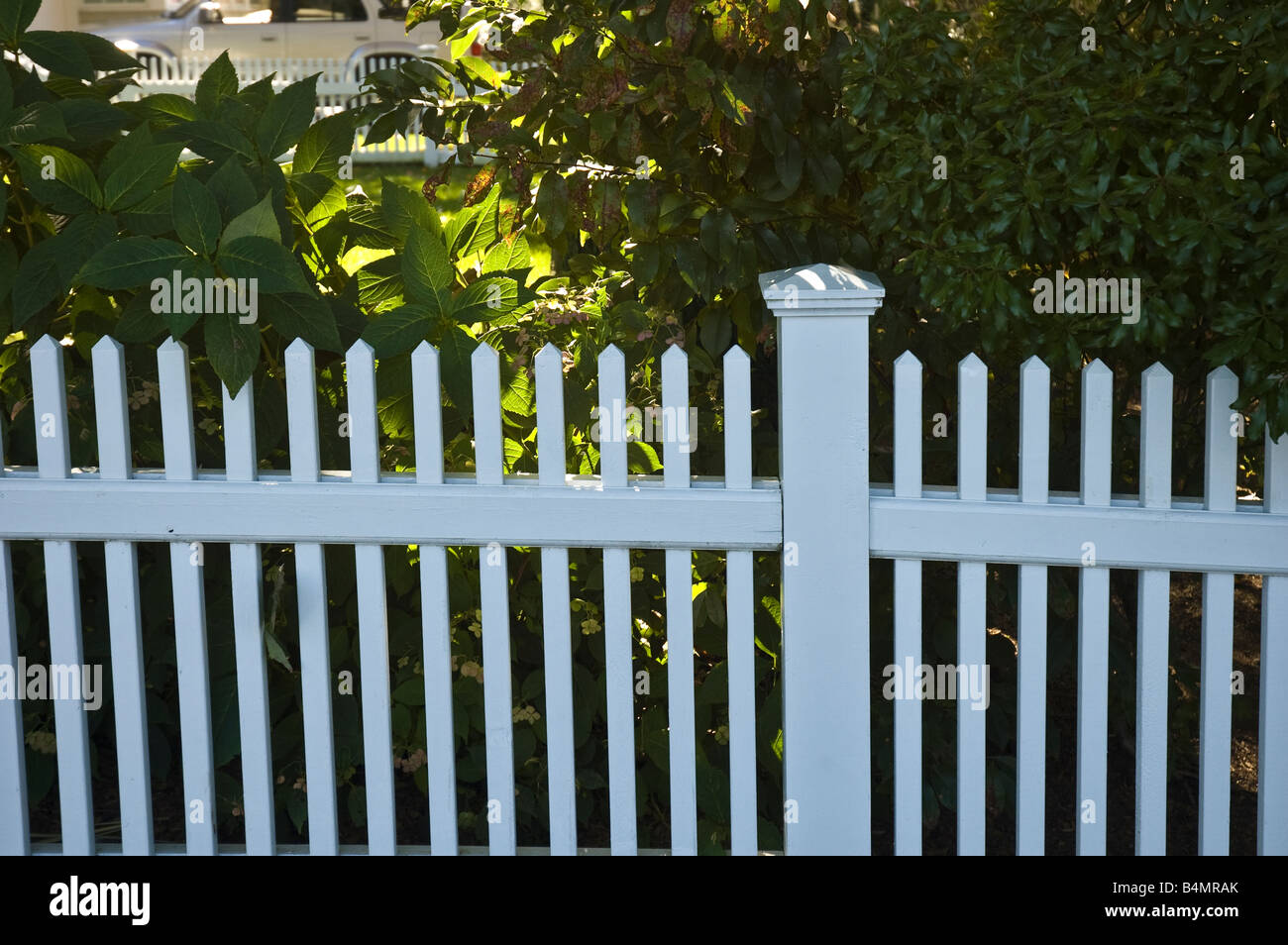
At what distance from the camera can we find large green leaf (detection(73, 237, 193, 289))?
7.98ft

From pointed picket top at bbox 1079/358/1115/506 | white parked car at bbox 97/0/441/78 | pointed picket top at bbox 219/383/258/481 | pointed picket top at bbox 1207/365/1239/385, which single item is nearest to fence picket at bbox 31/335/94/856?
pointed picket top at bbox 219/383/258/481

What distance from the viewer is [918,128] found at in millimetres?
2561

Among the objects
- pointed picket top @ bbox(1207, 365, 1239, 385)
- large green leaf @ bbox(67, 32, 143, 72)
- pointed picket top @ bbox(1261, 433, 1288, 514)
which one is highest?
large green leaf @ bbox(67, 32, 143, 72)

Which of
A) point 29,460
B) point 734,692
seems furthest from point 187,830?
point 734,692

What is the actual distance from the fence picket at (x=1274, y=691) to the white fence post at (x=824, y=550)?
710mm

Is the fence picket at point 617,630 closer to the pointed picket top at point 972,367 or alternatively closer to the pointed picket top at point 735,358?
the pointed picket top at point 735,358

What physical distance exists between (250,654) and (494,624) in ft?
1.57

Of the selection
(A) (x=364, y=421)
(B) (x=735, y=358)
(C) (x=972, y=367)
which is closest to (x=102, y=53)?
(A) (x=364, y=421)

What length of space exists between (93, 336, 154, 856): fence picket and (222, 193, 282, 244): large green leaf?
1.00ft

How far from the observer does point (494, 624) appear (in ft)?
8.39

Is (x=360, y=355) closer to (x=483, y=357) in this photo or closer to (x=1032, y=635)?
(x=483, y=357)

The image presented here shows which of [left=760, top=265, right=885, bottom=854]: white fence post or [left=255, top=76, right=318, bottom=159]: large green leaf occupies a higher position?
[left=255, top=76, right=318, bottom=159]: large green leaf

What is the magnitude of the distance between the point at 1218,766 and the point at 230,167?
2149 mm

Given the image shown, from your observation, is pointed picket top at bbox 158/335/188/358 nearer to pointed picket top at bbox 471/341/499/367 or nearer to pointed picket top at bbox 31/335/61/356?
pointed picket top at bbox 31/335/61/356
